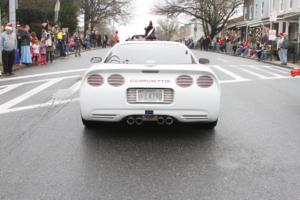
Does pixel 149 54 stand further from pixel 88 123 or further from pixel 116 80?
pixel 88 123

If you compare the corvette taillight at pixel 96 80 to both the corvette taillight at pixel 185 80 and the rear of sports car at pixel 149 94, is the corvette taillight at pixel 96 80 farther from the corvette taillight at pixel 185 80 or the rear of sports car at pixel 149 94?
the corvette taillight at pixel 185 80

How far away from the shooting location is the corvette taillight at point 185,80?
6.32 meters

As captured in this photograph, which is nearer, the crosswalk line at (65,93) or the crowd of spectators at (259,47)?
the crosswalk line at (65,93)

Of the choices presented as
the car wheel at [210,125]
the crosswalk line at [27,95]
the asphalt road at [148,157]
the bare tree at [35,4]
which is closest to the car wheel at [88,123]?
the asphalt road at [148,157]

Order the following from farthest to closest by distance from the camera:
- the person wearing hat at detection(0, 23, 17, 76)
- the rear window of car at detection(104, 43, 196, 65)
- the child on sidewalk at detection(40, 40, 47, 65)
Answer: the child on sidewalk at detection(40, 40, 47, 65)
the person wearing hat at detection(0, 23, 17, 76)
the rear window of car at detection(104, 43, 196, 65)

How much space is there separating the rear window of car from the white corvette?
0.69m

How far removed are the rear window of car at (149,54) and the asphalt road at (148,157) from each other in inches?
40.9

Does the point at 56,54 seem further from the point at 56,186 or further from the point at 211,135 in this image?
the point at 56,186

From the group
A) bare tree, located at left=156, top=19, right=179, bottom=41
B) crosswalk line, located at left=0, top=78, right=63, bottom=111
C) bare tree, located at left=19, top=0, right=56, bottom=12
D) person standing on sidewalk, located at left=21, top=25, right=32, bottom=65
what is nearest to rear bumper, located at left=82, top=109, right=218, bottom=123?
crosswalk line, located at left=0, top=78, right=63, bottom=111

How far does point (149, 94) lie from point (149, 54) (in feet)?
4.20

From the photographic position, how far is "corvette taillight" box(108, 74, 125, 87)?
6.30 metres

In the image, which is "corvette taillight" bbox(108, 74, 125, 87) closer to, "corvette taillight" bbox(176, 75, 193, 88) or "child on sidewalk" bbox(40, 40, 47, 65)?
"corvette taillight" bbox(176, 75, 193, 88)

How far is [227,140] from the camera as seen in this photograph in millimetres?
6609

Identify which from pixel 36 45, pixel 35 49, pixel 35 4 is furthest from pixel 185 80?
pixel 35 4
